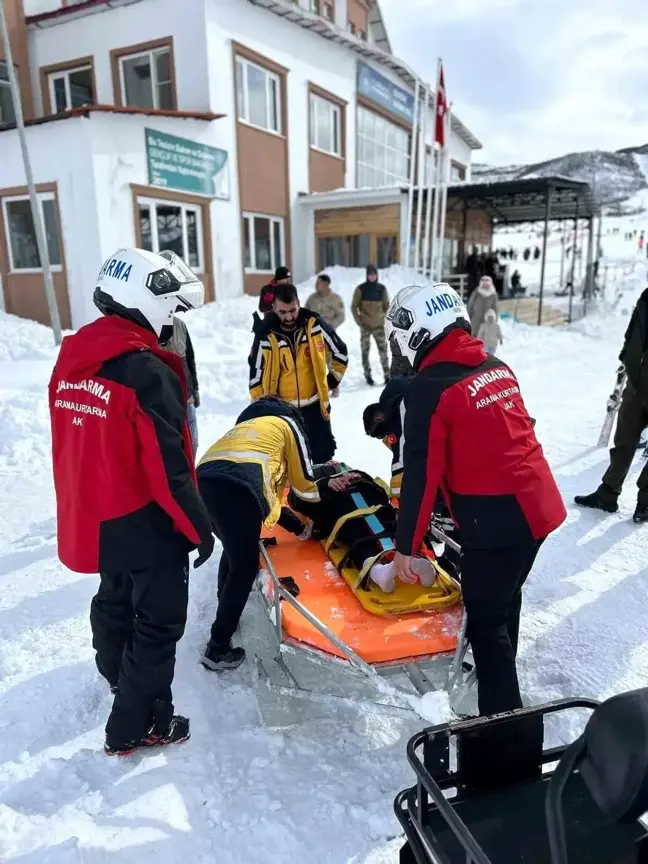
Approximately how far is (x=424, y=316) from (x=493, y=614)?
1.17m

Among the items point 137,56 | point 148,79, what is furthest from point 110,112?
point 137,56

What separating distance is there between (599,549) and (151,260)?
364 cm

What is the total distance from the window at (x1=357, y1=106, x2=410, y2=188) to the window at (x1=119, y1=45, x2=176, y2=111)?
6900mm

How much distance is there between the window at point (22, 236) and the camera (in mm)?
12273

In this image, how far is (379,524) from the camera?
3.31 metres

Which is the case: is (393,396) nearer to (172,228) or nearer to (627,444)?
(627,444)

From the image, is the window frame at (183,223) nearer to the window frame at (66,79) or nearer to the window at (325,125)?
the window frame at (66,79)

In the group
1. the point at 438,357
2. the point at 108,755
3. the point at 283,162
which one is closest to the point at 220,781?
the point at 108,755

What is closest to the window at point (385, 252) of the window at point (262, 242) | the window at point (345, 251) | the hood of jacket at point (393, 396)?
the window at point (345, 251)

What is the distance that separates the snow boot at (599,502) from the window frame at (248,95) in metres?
12.3

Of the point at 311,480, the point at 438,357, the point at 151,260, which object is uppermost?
the point at 151,260

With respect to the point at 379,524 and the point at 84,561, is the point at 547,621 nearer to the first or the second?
the point at 379,524

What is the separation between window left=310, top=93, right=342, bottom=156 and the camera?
55.5 ft

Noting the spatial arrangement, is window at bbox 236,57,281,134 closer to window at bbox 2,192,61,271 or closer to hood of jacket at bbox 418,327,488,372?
window at bbox 2,192,61,271
